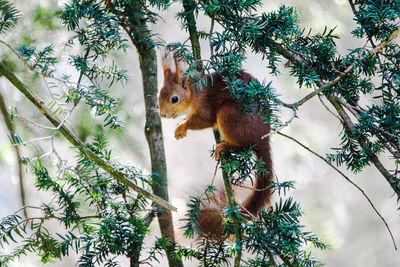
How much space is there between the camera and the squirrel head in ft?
4.68

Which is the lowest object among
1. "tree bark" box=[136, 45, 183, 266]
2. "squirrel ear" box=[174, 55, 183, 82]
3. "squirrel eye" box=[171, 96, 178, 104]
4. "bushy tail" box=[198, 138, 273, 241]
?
"bushy tail" box=[198, 138, 273, 241]

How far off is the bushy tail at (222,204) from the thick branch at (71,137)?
0.15 m

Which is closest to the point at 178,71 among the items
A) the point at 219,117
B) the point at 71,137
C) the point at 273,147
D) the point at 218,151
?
the point at 219,117

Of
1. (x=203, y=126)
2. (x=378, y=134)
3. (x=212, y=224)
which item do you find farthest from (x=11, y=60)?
(x=378, y=134)

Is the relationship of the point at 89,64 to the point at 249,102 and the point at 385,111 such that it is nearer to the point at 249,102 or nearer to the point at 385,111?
the point at 249,102

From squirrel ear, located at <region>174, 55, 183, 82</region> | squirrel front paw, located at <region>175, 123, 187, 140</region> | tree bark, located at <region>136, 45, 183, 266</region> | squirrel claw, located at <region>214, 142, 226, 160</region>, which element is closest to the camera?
squirrel claw, located at <region>214, 142, 226, 160</region>

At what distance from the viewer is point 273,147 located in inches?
81.8

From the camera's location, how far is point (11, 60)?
1234mm

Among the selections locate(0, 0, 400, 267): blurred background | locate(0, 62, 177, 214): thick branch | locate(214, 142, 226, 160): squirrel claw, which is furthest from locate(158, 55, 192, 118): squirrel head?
locate(0, 62, 177, 214): thick branch

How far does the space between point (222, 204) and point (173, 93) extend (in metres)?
0.51

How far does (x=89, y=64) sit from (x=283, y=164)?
1283 mm

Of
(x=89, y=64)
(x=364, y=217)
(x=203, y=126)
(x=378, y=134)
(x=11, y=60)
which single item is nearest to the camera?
(x=378, y=134)

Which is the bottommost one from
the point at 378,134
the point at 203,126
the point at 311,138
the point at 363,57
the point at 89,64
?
Answer: the point at 378,134

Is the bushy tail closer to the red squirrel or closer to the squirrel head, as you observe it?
the red squirrel
